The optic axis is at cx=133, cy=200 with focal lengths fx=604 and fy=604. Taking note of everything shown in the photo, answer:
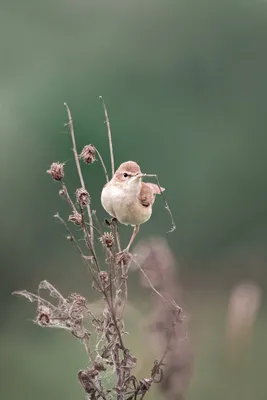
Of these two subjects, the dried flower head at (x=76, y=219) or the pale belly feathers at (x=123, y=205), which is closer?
the dried flower head at (x=76, y=219)

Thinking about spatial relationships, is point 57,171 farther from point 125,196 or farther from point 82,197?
point 125,196

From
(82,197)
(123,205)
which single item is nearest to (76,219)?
(82,197)

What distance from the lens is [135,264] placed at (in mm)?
705

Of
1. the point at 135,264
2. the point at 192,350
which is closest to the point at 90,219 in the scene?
the point at 135,264

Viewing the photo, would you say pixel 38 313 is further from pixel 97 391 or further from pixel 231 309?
pixel 231 309

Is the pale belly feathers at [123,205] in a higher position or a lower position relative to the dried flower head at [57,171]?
higher

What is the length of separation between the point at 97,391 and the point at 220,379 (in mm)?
659

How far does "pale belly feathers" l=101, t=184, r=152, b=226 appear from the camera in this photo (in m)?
0.76

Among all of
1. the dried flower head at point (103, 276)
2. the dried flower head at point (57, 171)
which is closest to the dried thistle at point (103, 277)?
the dried flower head at point (103, 276)

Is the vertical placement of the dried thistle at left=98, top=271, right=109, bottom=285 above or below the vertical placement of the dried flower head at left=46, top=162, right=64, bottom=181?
below

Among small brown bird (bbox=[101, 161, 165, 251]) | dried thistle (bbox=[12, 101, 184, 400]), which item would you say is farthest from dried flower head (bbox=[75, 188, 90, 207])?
small brown bird (bbox=[101, 161, 165, 251])

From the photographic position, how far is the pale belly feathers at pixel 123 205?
764 mm

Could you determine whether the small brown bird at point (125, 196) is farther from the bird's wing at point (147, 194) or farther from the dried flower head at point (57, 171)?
the dried flower head at point (57, 171)

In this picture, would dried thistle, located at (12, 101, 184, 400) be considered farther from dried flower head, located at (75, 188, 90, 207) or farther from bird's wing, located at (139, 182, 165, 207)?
bird's wing, located at (139, 182, 165, 207)
